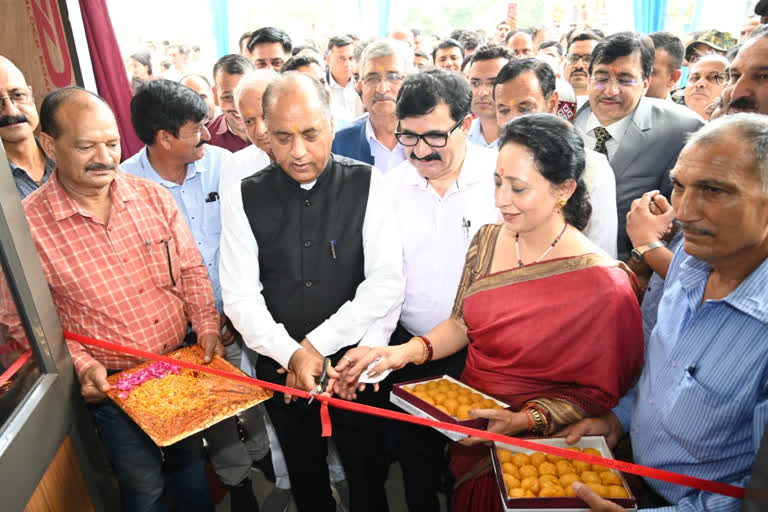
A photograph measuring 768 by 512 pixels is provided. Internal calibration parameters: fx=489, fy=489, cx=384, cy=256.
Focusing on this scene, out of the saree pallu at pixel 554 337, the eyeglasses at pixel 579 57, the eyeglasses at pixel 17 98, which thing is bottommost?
the saree pallu at pixel 554 337

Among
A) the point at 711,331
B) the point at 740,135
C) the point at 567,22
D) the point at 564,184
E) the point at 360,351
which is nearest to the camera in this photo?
the point at 740,135

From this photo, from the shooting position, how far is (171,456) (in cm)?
235

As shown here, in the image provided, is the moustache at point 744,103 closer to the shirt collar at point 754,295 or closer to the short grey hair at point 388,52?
the shirt collar at point 754,295

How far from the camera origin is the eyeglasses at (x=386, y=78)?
3234mm

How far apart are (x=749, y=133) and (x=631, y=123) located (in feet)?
Result: 5.88

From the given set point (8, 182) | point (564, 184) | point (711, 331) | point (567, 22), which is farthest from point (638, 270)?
point (567, 22)

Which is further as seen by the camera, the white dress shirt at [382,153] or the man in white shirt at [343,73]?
the man in white shirt at [343,73]

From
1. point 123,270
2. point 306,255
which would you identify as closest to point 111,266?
point 123,270

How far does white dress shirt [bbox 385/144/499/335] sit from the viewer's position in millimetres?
2357

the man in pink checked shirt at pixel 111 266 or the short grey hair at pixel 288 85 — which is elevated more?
the short grey hair at pixel 288 85

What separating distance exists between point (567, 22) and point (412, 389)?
11712mm

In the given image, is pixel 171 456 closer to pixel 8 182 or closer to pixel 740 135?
pixel 8 182

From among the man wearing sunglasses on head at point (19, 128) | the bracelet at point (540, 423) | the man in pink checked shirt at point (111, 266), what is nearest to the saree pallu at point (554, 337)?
the bracelet at point (540, 423)

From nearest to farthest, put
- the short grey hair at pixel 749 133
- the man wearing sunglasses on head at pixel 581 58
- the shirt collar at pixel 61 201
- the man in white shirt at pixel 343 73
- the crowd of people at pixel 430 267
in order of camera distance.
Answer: the short grey hair at pixel 749 133 < the crowd of people at pixel 430 267 < the shirt collar at pixel 61 201 < the man wearing sunglasses on head at pixel 581 58 < the man in white shirt at pixel 343 73
